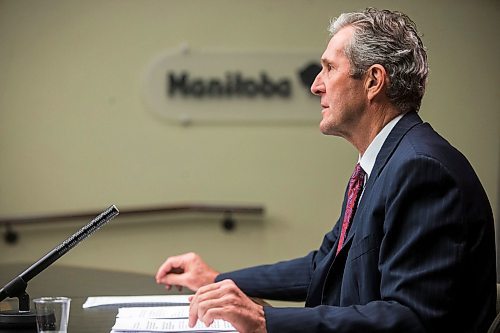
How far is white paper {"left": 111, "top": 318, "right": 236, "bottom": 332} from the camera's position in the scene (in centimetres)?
192

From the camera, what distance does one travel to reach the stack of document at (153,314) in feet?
6.34

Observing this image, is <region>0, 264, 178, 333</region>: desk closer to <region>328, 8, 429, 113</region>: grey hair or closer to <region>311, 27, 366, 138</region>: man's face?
<region>311, 27, 366, 138</region>: man's face

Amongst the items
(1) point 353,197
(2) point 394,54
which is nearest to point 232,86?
(1) point 353,197

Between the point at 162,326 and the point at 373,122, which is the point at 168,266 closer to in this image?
the point at 162,326

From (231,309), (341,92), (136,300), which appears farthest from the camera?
(136,300)

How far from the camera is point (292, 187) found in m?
5.19

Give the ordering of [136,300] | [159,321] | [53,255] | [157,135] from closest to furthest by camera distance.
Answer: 1. [53,255]
2. [159,321]
3. [136,300]
4. [157,135]

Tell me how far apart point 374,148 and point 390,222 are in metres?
0.36

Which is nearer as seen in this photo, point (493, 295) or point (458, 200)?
point (458, 200)

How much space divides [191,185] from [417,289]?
347 centimetres

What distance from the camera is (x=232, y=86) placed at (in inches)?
201

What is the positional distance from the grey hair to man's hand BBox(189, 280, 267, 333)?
641 millimetres

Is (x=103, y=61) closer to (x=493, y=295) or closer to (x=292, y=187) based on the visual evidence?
(x=292, y=187)

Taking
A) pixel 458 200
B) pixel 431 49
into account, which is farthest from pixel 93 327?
pixel 431 49
